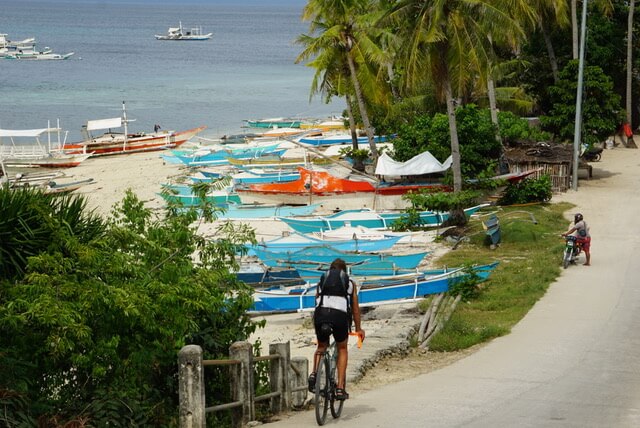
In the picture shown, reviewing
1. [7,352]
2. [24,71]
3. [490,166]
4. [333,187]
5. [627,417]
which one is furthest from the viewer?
[24,71]

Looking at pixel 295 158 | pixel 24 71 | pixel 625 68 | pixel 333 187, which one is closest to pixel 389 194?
pixel 333 187

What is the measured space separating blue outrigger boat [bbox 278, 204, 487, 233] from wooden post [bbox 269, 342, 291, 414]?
1778 centimetres

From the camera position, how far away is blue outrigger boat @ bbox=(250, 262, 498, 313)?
786 inches

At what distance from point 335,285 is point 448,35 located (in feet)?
59.0

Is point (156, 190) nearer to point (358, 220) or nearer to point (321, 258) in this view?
point (358, 220)

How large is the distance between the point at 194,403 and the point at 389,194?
2427 cm

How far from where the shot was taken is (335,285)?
1092 cm

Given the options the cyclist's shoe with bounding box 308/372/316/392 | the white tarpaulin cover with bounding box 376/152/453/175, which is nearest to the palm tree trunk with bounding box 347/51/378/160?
the white tarpaulin cover with bounding box 376/152/453/175

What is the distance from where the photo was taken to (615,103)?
37.9 metres

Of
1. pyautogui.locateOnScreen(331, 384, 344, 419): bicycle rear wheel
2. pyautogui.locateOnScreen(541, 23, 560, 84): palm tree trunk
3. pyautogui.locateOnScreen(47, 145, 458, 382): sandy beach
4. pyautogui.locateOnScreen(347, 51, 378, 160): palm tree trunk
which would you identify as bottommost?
pyautogui.locateOnScreen(47, 145, 458, 382): sandy beach

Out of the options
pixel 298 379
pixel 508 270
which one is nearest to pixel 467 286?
pixel 508 270

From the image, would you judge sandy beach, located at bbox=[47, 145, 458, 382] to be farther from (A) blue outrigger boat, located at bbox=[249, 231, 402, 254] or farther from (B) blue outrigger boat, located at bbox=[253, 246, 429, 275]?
(B) blue outrigger boat, located at bbox=[253, 246, 429, 275]

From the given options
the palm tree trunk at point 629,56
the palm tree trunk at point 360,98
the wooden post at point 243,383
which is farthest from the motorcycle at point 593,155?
the wooden post at point 243,383

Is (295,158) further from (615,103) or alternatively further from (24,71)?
(24,71)
